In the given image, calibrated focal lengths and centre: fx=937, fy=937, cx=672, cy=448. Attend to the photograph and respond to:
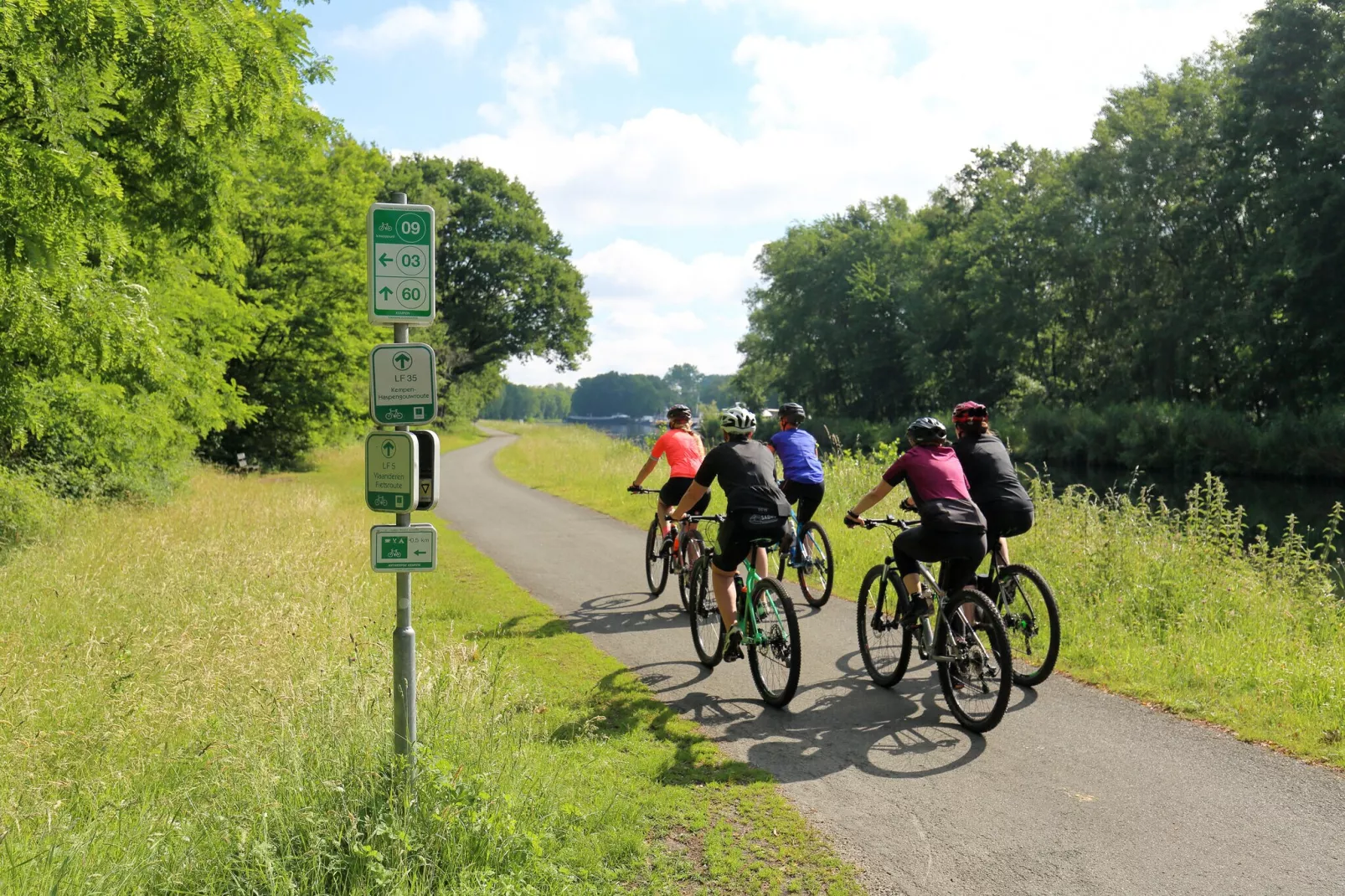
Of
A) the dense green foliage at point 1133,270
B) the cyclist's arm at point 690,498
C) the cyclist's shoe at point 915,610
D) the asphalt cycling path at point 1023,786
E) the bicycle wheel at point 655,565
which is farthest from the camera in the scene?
the dense green foliage at point 1133,270

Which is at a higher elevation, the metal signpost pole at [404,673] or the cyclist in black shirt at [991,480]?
the cyclist in black shirt at [991,480]

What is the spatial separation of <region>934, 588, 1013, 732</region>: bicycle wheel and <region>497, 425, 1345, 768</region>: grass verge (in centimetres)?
150

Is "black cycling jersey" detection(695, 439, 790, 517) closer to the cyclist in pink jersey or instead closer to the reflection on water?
the cyclist in pink jersey

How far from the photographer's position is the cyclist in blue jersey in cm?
969

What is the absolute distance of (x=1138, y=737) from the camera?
5797mm

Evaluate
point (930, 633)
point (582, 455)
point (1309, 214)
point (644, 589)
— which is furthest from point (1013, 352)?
point (930, 633)

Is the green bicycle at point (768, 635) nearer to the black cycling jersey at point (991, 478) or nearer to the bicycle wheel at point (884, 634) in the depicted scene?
the bicycle wheel at point (884, 634)

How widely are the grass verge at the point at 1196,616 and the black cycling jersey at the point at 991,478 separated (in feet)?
4.84

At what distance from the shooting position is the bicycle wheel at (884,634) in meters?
6.73

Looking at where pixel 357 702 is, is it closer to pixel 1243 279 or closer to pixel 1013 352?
pixel 1243 279

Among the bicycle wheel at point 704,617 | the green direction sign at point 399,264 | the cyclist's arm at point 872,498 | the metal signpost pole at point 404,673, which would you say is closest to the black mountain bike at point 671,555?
the bicycle wheel at point 704,617

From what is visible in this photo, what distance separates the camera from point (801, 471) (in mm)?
9695

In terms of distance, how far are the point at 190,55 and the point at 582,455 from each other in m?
22.6

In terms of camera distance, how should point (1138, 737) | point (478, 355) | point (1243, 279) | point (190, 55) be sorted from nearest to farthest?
point (1138, 737) → point (190, 55) → point (1243, 279) → point (478, 355)
